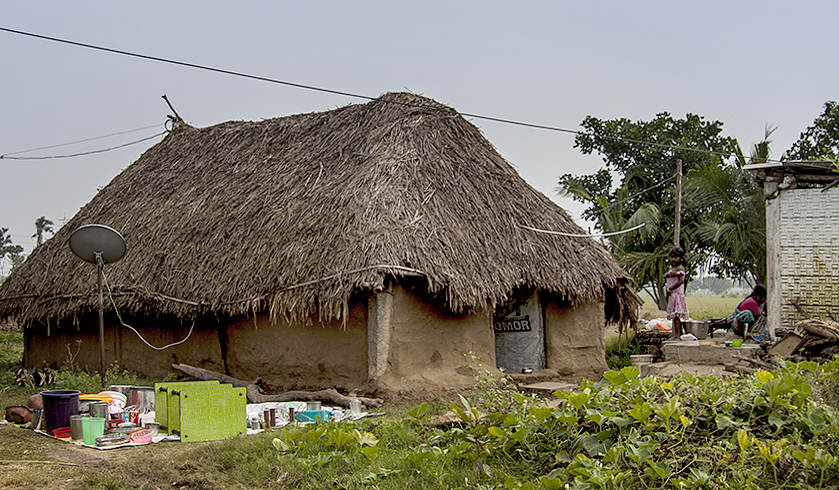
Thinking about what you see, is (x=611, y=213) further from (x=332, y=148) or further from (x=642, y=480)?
(x=642, y=480)

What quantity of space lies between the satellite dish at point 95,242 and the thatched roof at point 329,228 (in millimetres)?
999

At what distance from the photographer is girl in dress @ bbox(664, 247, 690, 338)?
35.4 feet

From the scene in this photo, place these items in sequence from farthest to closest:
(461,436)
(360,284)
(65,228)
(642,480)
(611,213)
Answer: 1. (611,213)
2. (65,228)
3. (360,284)
4. (461,436)
5. (642,480)

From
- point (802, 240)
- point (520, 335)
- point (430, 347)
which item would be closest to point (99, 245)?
point (430, 347)

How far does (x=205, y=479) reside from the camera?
480cm

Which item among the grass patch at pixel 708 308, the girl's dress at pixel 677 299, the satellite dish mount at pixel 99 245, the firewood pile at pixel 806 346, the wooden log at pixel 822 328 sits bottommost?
the grass patch at pixel 708 308

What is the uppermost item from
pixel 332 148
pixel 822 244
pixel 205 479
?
pixel 332 148

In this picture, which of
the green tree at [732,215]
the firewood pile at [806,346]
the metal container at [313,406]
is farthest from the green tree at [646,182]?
the metal container at [313,406]

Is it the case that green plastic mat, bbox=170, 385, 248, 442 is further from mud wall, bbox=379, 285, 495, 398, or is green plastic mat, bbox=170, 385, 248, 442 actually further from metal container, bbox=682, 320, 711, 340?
metal container, bbox=682, 320, 711, 340

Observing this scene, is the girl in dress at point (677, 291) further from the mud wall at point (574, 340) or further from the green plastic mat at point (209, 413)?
the green plastic mat at point (209, 413)

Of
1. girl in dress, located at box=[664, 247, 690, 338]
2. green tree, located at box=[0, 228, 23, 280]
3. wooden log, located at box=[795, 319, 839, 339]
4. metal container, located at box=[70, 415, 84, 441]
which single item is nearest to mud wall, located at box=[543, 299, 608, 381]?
girl in dress, located at box=[664, 247, 690, 338]

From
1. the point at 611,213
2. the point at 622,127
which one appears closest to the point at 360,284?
the point at 611,213

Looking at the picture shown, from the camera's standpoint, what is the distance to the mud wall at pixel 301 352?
7.83m

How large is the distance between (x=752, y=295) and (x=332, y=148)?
7688 millimetres
